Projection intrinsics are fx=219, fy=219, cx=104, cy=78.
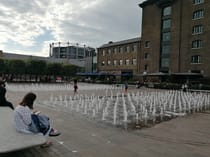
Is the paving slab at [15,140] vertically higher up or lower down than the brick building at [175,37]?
lower down

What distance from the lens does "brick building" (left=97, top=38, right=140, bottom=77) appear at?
185 feet

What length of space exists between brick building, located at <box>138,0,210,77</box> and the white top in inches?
1560

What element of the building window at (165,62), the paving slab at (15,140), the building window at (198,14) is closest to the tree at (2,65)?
the building window at (165,62)

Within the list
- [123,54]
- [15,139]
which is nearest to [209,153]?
[15,139]

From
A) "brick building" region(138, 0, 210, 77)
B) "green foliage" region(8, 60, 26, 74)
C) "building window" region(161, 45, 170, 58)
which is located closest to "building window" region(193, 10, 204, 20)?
"brick building" region(138, 0, 210, 77)

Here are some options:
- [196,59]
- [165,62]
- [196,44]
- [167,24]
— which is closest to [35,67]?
[165,62]

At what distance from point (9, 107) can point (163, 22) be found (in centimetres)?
4578

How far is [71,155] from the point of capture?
533cm

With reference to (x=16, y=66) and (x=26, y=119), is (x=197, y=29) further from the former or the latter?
(x=26, y=119)

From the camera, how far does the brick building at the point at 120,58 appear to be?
185 feet

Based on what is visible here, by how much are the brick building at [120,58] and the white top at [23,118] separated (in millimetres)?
50381

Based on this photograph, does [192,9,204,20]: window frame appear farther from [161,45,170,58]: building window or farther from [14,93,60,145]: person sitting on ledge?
[14,93,60,145]: person sitting on ledge

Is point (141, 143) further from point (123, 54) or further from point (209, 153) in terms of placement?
point (123, 54)

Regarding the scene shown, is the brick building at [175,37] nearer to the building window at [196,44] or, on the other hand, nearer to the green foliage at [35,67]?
the building window at [196,44]
